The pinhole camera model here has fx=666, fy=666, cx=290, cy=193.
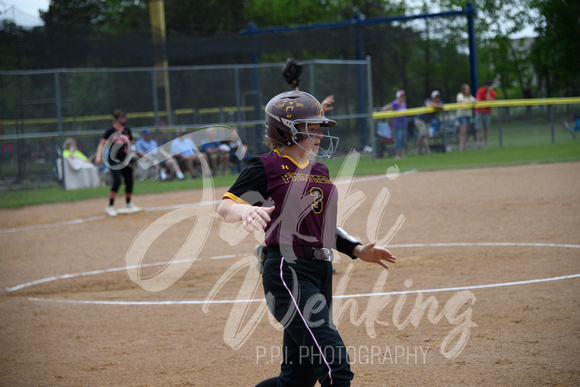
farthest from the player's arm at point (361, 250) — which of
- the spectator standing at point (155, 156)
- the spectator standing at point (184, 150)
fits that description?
the spectator standing at point (184, 150)

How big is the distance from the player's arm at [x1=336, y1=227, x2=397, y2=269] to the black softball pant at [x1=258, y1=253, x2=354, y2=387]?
224mm

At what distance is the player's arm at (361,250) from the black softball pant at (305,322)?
224 mm

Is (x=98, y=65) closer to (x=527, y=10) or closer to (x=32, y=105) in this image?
(x=32, y=105)

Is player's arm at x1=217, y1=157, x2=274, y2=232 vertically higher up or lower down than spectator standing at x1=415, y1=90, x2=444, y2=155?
lower down

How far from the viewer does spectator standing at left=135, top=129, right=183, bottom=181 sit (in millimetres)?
19484

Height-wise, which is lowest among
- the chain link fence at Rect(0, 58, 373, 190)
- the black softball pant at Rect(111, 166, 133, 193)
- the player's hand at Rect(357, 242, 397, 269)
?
the player's hand at Rect(357, 242, 397, 269)

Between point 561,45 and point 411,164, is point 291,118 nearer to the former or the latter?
point 411,164

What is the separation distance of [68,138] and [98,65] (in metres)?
3.66

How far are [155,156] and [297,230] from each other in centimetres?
1716

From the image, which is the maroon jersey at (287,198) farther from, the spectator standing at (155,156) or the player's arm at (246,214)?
the spectator standing at (155,156)

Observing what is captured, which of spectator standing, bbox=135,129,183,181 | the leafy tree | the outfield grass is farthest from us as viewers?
the leafy tree

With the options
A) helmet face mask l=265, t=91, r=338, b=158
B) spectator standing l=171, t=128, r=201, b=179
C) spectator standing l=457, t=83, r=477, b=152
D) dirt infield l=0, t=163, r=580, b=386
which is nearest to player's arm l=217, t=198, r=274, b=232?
helmet face mask l=265, t=91, r=338, b=158

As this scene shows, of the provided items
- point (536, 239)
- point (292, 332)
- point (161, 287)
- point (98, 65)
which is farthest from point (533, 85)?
point (292, 332)

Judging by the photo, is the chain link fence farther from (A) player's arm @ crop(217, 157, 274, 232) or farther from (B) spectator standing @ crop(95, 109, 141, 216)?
(A) player's arm @ crop(217, 157, 274, 232)
